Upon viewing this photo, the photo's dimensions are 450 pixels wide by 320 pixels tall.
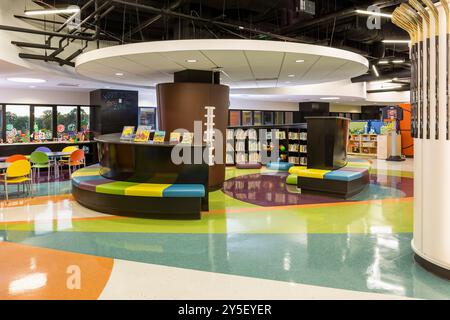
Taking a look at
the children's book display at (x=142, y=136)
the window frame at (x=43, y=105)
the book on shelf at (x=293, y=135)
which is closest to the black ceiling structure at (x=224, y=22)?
the children's book display at (x=142, y=136)

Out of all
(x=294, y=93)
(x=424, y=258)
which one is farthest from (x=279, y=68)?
(x=294, y=93)

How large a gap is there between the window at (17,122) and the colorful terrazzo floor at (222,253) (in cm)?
605

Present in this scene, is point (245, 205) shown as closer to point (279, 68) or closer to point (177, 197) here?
point (177, 197)

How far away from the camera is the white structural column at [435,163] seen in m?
3.67

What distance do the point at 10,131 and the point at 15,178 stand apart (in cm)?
561

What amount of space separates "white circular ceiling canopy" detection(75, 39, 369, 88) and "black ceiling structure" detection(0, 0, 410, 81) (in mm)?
1379

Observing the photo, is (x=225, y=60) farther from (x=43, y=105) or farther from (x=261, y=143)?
(x=43, y=105)

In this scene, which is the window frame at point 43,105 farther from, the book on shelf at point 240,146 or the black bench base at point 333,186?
the black bench base at point 333,186

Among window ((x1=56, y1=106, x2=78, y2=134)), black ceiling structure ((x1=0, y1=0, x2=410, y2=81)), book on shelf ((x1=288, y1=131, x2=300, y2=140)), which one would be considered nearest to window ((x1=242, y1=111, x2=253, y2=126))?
black ceiling structure ((x1=0, y1=0, x2=410, y2=81))

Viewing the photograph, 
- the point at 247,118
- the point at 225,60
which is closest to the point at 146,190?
the point at 225,60

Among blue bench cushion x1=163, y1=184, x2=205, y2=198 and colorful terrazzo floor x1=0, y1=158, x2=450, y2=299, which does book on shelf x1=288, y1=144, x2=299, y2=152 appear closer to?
colorful terrazzo floor x1=0, y1=158, x2=450, y2=299

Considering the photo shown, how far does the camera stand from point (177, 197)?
6.05 meters

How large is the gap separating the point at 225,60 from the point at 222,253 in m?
4.07

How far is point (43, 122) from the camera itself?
44.1ft
